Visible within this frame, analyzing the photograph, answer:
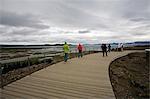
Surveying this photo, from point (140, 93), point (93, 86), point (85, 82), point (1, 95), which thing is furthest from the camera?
point (140, 93)

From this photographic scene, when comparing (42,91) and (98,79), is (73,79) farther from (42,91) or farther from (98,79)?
(42,91)

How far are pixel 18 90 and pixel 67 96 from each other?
219 cm

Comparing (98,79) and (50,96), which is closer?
(50,96)

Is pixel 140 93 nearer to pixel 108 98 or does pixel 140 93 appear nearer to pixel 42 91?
pixel 108 98

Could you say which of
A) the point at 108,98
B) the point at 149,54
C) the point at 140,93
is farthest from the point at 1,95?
the point at 149,54

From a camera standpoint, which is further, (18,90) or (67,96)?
(18,90)

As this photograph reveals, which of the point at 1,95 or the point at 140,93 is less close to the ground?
the point at 1,95

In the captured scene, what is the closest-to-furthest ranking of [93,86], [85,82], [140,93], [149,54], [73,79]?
[93,86]
[85,82]
[73,79]
[140,93]
[149,54]

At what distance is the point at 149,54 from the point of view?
85.9ft

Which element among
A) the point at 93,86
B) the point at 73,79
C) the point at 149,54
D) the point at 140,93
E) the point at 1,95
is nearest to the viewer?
the point at 1,95

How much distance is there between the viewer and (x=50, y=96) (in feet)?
22.9

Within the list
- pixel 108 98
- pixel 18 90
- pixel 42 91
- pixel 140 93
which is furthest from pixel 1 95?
pixel 140 93

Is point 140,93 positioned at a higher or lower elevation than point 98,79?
lower

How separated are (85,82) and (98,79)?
2.87 feet
